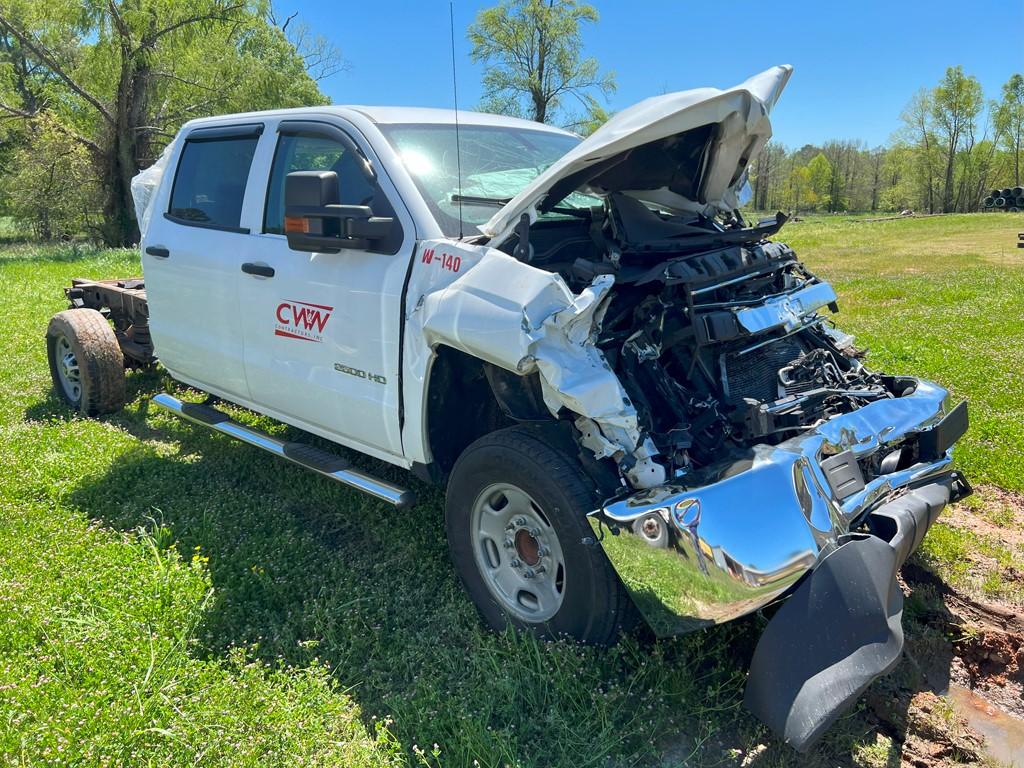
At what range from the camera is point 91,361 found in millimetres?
6109

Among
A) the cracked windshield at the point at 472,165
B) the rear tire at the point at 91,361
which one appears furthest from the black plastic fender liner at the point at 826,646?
the rear tire at the point at 91,361

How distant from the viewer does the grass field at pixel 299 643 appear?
106 inches

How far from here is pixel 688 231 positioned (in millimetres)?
3539

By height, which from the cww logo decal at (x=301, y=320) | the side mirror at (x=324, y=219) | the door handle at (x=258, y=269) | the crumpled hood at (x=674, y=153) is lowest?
the cww logo decal at (x=301, y=320)

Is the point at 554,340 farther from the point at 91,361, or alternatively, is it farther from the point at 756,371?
the point at 91,361

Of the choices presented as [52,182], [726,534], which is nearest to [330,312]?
[726,534]

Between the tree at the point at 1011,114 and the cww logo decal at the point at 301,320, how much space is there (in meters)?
77.7

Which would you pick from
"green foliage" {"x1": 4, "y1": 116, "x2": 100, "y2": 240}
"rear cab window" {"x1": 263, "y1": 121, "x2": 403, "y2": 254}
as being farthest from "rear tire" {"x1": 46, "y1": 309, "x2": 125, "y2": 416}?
"green foliage" {"x1": 4, "y1": 116, "x2": 100, "y2": 240}

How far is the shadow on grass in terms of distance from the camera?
2.70m

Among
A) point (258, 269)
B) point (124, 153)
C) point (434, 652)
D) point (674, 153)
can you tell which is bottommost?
point (434, 652)

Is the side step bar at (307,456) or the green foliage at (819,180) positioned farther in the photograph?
the green foliage at (819,180)

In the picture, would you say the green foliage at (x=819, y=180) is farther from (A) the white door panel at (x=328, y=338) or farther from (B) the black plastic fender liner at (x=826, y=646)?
(B) the black plastic fender liner at (x=826, y=646)

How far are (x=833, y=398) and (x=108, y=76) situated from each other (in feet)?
94.2

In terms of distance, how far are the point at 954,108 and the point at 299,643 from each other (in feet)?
256
